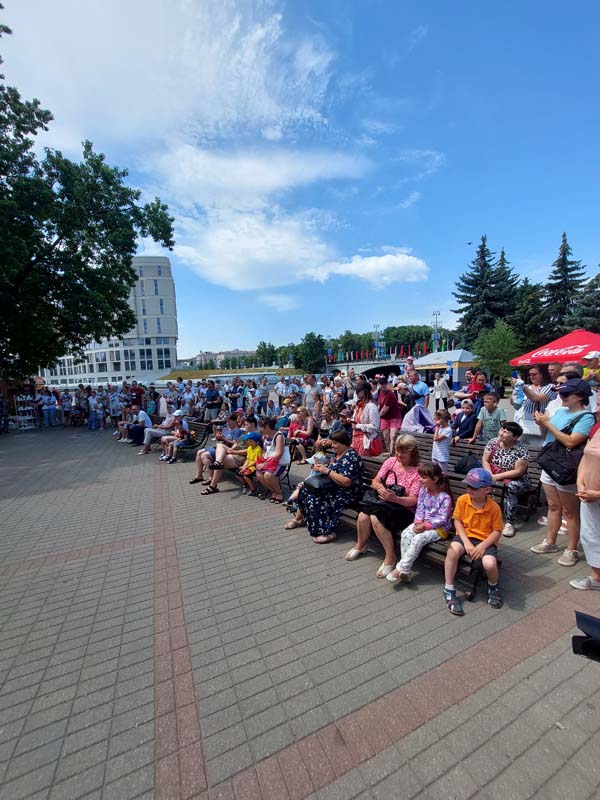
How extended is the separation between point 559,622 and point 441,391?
1015 cm

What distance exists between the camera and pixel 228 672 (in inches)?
101

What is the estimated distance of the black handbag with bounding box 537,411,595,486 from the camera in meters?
3.59

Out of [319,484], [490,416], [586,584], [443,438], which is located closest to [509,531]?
[586,584]

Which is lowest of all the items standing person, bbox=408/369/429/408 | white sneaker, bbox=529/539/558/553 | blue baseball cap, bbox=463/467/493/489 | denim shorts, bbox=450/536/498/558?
white sneaker, bbox=529/539/558/553

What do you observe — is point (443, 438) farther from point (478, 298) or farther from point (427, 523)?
point (478, 298)

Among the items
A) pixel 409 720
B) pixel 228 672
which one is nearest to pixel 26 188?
pixel 228 672

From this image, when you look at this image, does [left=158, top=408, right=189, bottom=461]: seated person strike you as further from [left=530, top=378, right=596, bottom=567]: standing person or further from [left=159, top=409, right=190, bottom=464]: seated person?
[left=530, top=378, right=596, bottom=567]: standing person

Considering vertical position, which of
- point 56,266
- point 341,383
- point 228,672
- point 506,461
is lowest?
point 228,672

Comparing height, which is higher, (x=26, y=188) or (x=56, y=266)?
(x=26, y=188)

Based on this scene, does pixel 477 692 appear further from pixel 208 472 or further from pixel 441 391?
pixel 441 391

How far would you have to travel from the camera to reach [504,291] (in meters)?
35.3

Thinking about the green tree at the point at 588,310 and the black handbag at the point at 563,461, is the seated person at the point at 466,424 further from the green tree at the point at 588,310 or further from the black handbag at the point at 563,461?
the green tree at the point at 588,310

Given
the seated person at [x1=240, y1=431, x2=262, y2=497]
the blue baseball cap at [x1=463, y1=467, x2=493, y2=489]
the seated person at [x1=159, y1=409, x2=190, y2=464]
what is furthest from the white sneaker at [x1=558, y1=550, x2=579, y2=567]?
the seated person at [x1=159, y1=409, x2=190, y2=464]

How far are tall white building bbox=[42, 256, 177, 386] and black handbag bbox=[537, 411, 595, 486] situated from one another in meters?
86.1
